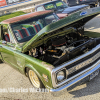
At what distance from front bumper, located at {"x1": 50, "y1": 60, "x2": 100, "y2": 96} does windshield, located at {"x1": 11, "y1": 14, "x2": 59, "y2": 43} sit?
5.05ft

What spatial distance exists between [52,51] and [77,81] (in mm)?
1129

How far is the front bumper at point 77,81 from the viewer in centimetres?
240

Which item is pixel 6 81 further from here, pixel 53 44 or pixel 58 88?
pixel 58 88

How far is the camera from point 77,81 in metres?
2.56

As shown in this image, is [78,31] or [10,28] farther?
[78,31]

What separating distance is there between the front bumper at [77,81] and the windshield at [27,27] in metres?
1.54

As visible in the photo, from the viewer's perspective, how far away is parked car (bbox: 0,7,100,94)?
2441mm

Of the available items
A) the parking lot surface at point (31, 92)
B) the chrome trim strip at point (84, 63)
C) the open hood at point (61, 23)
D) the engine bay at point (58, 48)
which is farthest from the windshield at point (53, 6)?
the chrome trim strip at point (84, 63)

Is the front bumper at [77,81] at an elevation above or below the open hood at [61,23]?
below

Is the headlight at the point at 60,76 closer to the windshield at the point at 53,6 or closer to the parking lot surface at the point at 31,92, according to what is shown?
the parking lot surface at the point at 31,92

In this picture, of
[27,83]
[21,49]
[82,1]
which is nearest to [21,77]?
[27,83]

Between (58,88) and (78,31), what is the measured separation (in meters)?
2.04

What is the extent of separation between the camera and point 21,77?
386cm

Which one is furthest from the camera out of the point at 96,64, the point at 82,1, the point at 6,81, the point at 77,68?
the point at 82,1
